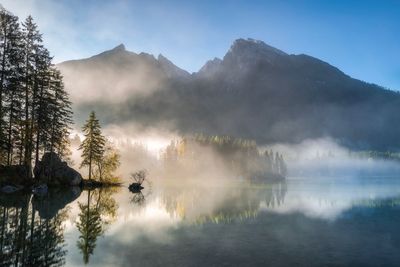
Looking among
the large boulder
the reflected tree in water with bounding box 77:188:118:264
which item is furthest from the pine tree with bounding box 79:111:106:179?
the reflected tree in water with bounding box 77:188:118:264

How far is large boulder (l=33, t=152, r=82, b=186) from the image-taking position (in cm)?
5953

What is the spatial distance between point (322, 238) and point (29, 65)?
155 ft

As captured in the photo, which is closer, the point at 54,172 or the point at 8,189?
the point at 8,189

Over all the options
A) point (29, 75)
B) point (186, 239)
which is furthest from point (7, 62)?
point (186, 239)

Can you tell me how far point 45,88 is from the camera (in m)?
59.6

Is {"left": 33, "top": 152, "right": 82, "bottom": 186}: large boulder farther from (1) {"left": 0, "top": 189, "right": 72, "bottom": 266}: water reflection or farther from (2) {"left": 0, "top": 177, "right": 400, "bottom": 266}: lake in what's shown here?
(1) {"left": 0, "top": 189, "right": 72, "bottom": 266}: water reflection

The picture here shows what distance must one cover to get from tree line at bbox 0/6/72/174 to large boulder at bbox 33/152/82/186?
→ 6.87 feet

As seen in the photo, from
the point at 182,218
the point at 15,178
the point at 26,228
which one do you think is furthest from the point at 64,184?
the point at 26,228

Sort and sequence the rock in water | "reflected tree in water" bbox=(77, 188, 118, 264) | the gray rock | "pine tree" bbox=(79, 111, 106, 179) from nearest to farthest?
"reflected tree in water" bbox=(77, 188, 118, 264) → the gray rock → the rock in water → "pine tree" bbox=(79, 111, 106, 179)

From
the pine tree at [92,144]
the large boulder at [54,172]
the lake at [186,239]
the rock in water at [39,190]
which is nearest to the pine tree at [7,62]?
the rock in water at [39,190]

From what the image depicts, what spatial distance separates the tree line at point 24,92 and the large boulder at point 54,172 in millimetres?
2094

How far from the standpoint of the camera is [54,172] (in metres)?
62.9

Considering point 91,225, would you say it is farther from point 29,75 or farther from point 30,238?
point 29,75

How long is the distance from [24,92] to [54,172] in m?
16.0
